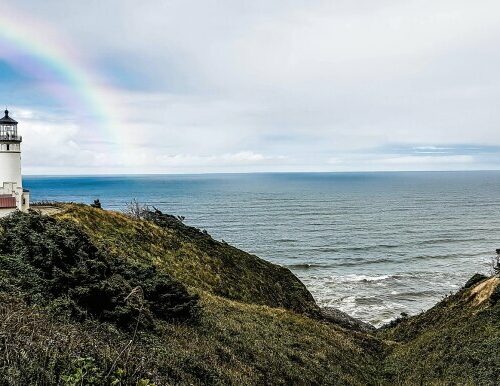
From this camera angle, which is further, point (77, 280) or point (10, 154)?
point (10, 154)

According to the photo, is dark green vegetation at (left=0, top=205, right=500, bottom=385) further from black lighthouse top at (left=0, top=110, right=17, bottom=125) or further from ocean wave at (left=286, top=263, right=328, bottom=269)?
ocean wave at (left=286, top=263, right=328, bottom=269)

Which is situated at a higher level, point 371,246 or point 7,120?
point 7,120

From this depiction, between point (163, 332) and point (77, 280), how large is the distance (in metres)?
3.50

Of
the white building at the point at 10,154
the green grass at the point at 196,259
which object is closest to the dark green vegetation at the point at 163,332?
the green grass at the point at 196,259

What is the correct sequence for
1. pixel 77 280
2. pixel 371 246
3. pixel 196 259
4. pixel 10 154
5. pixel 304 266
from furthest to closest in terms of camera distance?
pixel 371 246, pixel 304 266, pixel 196 259, pixel 10 154, pixel 77 280

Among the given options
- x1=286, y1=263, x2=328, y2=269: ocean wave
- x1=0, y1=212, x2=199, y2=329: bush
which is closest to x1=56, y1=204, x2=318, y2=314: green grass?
x1=0, y1=212, x2=199, y2=329: bush

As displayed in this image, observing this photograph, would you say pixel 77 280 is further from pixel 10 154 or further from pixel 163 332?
pixel 10 154

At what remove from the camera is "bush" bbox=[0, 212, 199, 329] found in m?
13.9

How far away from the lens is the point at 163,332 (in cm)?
1563

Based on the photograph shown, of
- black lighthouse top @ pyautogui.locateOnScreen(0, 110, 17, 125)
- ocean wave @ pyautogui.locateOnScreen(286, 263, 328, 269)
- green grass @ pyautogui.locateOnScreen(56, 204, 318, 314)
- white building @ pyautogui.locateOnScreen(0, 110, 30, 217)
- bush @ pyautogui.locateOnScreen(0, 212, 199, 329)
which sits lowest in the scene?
ocean wave @ pyautogui.locateOnScreen(286, 263, 328, 269)

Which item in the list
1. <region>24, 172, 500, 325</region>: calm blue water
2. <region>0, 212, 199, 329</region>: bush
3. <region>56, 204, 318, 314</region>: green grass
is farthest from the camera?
<region>24, 172, 500, 325</region>: calm blue water

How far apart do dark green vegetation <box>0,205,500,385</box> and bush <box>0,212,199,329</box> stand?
0.05 metres

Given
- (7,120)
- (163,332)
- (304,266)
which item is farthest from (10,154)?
(304,266)

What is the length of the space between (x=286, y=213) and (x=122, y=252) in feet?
328
